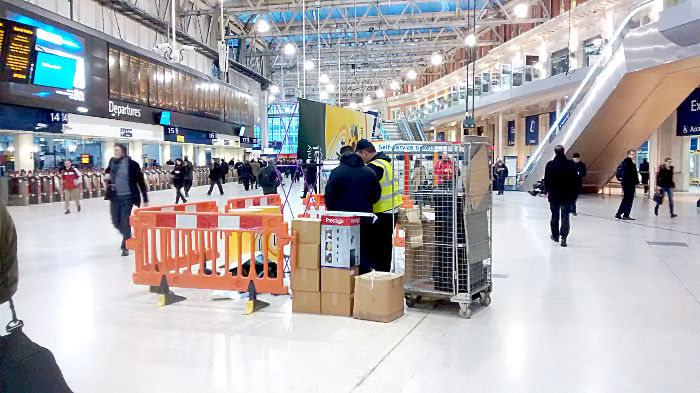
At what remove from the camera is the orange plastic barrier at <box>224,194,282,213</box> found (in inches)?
326

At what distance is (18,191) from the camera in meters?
18.2

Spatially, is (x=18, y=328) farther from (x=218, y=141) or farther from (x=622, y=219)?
(x=218, y=141)

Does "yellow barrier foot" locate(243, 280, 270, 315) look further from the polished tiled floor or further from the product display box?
the product display box

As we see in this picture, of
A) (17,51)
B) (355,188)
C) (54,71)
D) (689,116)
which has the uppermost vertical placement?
(17,51)

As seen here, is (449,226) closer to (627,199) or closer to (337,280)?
(337,280)

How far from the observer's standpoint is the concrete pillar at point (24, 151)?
60.8 ft

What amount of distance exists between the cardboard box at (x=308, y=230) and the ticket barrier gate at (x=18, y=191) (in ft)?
52.7

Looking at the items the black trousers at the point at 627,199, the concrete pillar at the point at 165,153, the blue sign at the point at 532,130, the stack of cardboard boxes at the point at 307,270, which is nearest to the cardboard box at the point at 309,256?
the stack of cardboard boxes at the point at 307,270

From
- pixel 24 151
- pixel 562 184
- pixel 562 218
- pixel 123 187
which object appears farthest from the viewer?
pixel 24 151

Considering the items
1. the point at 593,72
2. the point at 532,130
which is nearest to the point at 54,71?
the point at 593,72

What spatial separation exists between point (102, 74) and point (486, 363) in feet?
58.2

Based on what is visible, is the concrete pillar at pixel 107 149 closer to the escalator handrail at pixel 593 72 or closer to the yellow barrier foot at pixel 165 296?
the escalator handrail at pixel 593 72

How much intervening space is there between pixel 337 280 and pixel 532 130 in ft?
100

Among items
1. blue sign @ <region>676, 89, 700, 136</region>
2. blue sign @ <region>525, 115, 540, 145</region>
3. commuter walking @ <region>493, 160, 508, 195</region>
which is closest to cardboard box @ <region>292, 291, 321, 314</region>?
blue sign @ <region>676, 89, 700, 136</region>
